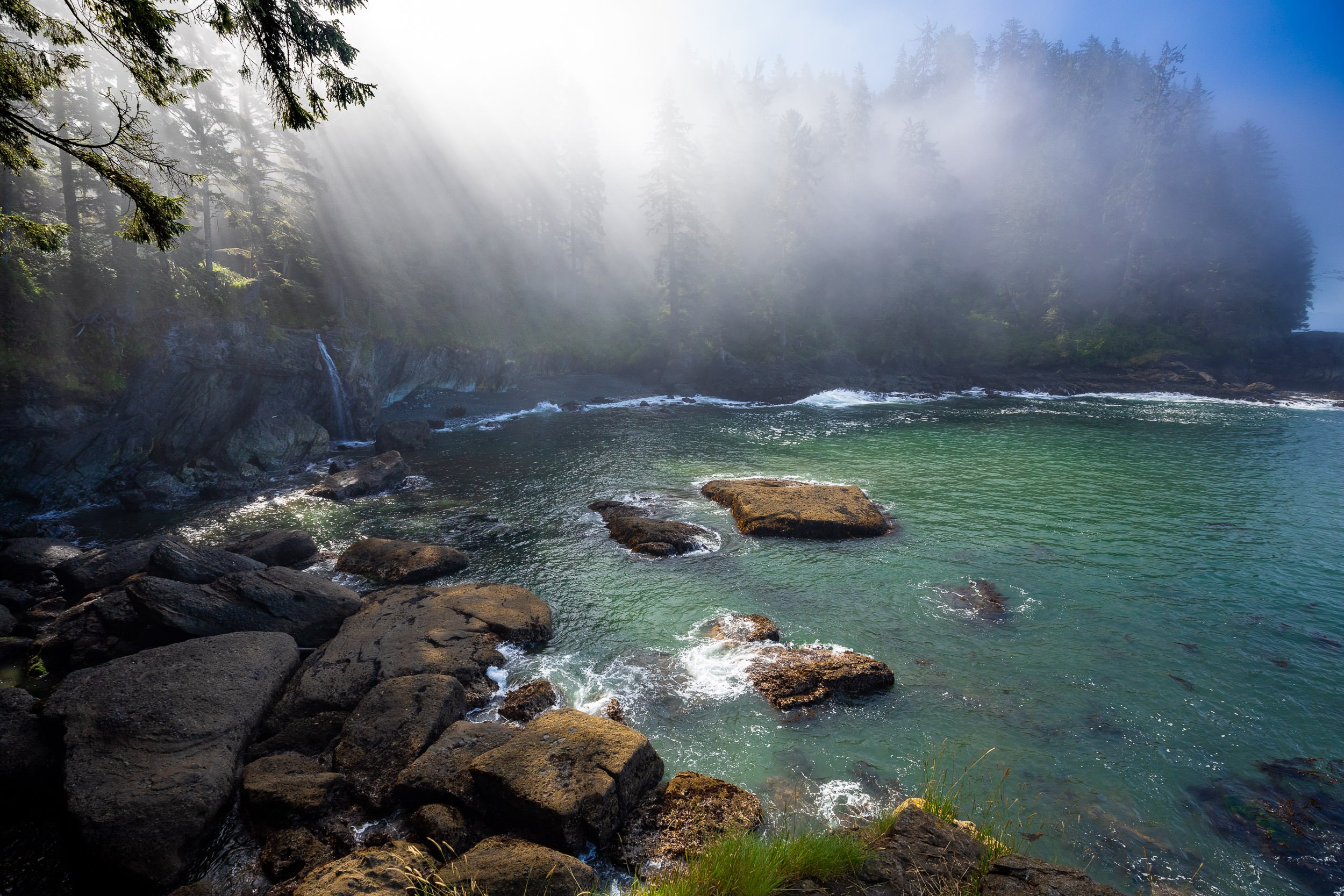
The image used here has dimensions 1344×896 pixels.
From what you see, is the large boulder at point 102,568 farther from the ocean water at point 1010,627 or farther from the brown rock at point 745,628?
the brown rock at point 745,628

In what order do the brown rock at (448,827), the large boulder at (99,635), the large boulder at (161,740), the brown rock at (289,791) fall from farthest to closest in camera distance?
1. the large boulder at (99,635)
2. the brown rock at (289,791)
3. the brown rock at (448,827)
4. the large boulder at (161,740)

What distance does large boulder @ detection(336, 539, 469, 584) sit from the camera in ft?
46.2

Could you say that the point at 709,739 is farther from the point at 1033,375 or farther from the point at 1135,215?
the point at 1135,215

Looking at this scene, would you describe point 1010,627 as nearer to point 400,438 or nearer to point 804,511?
point 804,511

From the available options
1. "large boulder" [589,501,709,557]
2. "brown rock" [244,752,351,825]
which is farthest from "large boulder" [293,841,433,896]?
"large boulder" [589,501,709,557]

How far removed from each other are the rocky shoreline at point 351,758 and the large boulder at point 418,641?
44mm

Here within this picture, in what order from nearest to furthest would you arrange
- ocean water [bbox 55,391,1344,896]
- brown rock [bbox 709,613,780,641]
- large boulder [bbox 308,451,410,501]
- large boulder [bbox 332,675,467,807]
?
ocean water [bbox 55,391,1344,896]
large boulder [bbox 332,675,467,807]
brown rock [bbox 709,613,780,641]
large boulder [bbox 308,451,410,501]

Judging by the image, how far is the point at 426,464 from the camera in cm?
2620

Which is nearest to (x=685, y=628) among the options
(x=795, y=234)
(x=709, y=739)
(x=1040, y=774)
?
(x=709, y=739)

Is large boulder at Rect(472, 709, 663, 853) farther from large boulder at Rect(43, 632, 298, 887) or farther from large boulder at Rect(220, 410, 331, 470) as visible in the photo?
large boulder at Rect(220, 410, 331, 470)

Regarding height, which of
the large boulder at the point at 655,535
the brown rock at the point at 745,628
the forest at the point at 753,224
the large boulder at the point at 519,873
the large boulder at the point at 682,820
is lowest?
the brown rock at the point at 745,628

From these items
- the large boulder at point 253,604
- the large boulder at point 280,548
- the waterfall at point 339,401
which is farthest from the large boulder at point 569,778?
the waterfall at point 339,401

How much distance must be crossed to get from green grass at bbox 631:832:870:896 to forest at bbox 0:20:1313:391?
93.7 ft

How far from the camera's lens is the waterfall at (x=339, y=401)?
99.7 feet
